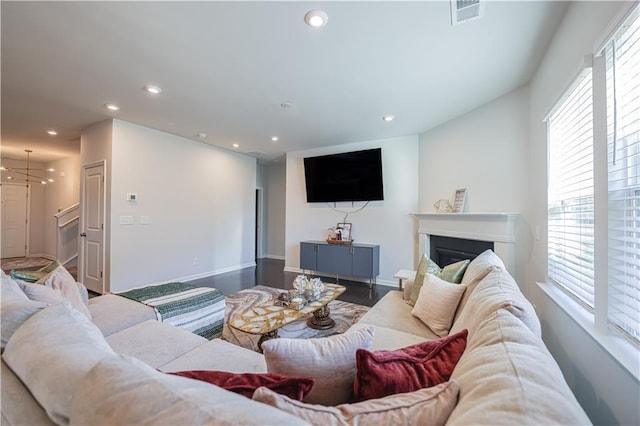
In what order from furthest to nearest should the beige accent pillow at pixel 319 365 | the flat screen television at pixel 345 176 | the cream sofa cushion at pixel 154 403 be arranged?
the flat screen television at pixel 345 176 < the beige accent pillow at pixel 319 365 < the cream sofa cushion at pixel 154 403

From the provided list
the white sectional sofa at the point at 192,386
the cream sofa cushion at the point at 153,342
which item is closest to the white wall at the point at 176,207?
the cream sofa cushion at the point at 153,342

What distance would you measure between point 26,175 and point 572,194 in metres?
10.8

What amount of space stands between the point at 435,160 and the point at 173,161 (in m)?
4.33

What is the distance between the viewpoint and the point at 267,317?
6.95ft

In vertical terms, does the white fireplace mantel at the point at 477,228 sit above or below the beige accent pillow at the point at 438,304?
above

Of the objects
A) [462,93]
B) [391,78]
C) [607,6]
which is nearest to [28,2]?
[391,78]

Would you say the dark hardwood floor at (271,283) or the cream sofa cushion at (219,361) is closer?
the cream sofa cushion at (219,361)

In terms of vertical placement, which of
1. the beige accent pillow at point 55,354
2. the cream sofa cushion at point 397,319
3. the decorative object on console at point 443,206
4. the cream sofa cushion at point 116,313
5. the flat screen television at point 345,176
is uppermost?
the flat screen television at point 345,176

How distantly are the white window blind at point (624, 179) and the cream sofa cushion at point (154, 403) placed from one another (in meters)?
1.57

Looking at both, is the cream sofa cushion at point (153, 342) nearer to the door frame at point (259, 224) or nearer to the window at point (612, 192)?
the window at point (612, 192)

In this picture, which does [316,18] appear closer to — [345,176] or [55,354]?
[55,354]

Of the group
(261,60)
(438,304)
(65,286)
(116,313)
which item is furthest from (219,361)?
(261,60)

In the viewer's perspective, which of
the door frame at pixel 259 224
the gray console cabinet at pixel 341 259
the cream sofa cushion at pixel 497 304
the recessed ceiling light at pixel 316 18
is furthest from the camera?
the door frame at pixel 259 224

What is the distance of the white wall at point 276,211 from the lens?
23.9 feet
